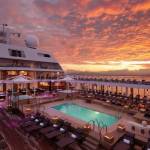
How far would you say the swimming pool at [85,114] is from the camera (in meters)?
12.0

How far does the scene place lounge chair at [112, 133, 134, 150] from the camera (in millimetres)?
6441

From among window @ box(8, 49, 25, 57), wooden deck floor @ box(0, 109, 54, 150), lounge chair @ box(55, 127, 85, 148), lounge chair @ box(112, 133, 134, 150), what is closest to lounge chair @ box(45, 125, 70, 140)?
lounge chair @ box(55, 127, 85, 148)

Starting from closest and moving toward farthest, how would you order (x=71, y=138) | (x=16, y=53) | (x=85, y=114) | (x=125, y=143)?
(x=125, y=143) < (x=71, y=138) < (x=85, y=114) < (x=16, y=53)

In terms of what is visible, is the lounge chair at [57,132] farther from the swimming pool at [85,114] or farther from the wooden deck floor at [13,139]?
the swimming pool at [85,114]

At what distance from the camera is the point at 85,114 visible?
555 inches

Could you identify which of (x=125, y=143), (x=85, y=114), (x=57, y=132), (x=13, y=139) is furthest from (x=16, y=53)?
(x=125, y=143)

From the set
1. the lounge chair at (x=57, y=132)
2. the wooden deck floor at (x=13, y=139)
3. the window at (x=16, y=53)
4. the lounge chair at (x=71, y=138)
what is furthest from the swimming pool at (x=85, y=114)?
the window at (x=16, y=53)

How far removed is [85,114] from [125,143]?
24.4ft

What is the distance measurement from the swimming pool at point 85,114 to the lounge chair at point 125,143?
3770mm

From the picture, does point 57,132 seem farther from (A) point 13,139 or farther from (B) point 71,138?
(A) point 13,139

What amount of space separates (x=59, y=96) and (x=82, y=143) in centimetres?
1254

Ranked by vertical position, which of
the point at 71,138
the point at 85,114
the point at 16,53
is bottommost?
the point at 85,114

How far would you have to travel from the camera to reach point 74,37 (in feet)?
67.1

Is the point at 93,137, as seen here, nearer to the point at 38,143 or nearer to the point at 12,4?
the point at 38,143
